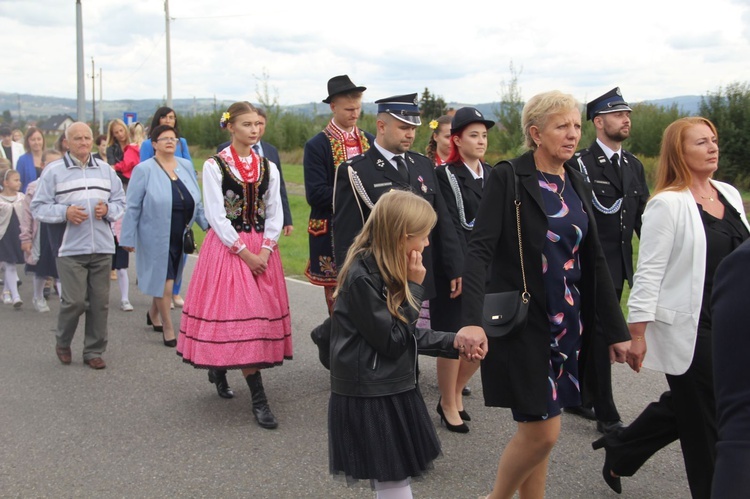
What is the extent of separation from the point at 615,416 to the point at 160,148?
17.5 feet

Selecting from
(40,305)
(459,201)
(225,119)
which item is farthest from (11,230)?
(459,201)

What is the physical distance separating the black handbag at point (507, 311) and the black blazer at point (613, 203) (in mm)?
2178

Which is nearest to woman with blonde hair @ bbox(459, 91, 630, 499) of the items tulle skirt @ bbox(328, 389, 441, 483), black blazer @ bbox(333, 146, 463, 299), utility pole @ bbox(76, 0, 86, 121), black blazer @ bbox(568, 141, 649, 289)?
tulle skirt @ bbox(328, 389, 441, 483)

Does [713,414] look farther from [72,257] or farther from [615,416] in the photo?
[72,257]

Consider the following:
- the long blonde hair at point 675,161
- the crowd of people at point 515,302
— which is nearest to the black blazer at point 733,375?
the crowd of people at point 515,302

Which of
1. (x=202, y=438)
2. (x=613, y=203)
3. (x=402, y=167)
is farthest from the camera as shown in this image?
(x=613, y=203)

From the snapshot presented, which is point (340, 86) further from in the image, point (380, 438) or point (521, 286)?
point (380, 438)

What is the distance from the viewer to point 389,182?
5.59 meters

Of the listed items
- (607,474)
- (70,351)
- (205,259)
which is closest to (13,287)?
(70,351)

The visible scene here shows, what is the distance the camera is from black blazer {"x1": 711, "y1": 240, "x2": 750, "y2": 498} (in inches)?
74.9

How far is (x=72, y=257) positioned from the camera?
740 cm

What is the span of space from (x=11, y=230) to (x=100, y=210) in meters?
3.82

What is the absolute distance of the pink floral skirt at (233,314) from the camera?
5.87m

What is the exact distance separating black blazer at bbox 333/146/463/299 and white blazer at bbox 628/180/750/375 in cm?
169
